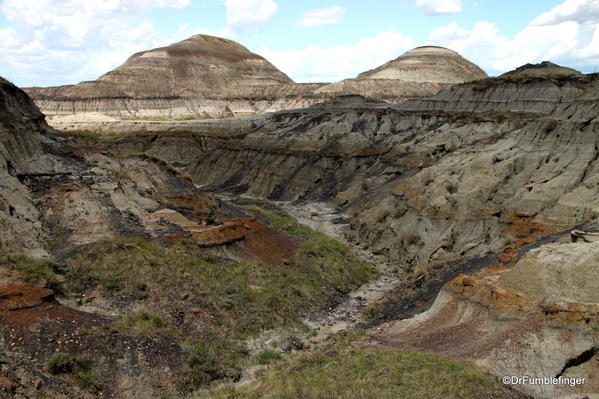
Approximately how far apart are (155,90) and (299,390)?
11592 centimetres

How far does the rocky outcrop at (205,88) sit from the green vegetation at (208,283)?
81.1 m

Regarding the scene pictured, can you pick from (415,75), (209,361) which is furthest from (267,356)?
(415,75)

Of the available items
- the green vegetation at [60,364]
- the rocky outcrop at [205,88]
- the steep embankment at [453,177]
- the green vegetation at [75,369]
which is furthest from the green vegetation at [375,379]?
the rocky outcrop at [205,88]

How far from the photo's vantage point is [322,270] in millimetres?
25547

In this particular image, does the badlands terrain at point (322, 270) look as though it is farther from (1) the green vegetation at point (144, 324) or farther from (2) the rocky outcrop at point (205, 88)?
(2) the rocky outcrop at point (205, 88)

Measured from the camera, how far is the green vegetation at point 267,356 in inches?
644

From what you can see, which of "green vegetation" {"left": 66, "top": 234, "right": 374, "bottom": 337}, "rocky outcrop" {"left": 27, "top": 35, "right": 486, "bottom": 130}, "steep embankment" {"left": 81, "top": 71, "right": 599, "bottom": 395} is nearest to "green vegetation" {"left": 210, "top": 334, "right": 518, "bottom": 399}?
"steep embankment" {"left": 81, "top": 71, "right": 599, "bottom": 395}

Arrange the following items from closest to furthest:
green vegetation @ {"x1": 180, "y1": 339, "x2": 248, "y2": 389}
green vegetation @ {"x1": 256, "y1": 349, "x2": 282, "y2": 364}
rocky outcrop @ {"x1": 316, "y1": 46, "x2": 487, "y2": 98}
Result: green vegetation @ {"x1": 180, "y1": 339, "x2": 248, "y2": 389} < green vegetation @ {"x1": 256, "y1": 349, "x2": 282, "y2": 364} < rocky outcrop @ {"x1": 316, "y1": 46, "x2": 487, "y2": 98}

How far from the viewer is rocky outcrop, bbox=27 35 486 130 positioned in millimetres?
104688

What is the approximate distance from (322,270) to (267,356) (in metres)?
9.43

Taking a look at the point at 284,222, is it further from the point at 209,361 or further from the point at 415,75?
the point at 415,75

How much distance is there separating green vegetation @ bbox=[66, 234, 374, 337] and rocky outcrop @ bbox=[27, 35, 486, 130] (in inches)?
3192

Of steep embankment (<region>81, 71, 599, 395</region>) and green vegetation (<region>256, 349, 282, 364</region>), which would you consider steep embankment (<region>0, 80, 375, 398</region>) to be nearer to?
green vegetation (<region>256, 349, 282, 364</region>)

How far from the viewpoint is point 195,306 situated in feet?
61.0
